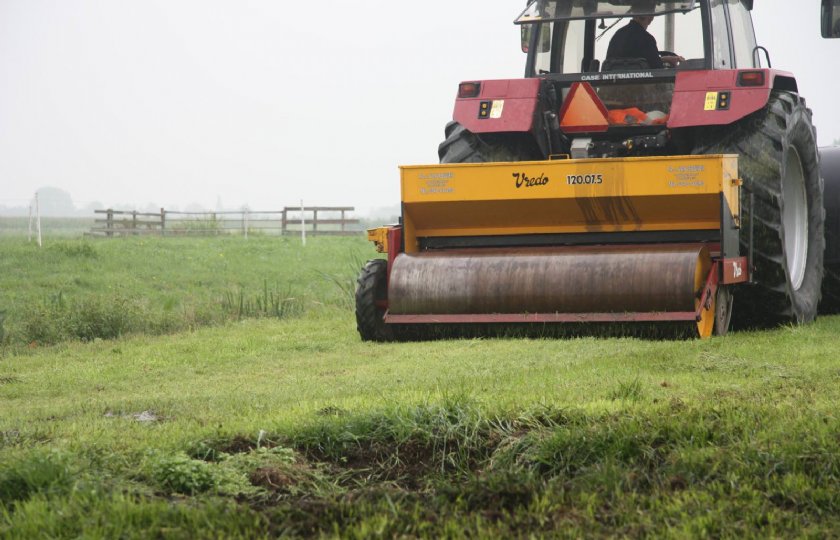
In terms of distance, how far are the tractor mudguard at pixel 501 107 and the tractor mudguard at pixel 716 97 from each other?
113 centimetres

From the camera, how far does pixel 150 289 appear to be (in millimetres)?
19047

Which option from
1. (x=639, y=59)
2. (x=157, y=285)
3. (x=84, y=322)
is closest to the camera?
(x=639, y=59)

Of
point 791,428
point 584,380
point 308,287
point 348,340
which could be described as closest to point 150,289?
point 308,287

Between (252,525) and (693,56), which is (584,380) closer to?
(252,525)

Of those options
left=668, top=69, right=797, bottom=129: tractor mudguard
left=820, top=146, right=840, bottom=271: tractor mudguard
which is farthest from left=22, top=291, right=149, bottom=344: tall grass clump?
left=820, top=146, right=840, bottom=271: tractor mudguard

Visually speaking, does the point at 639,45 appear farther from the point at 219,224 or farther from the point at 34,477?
the point at 219,224

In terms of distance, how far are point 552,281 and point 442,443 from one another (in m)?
3.99

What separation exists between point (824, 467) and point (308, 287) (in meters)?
15.2

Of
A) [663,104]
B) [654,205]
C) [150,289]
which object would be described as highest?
[663,104]

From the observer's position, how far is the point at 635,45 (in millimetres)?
9719

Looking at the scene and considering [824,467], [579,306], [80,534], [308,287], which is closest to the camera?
[80,534]

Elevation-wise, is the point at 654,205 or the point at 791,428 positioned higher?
the point at 654,205

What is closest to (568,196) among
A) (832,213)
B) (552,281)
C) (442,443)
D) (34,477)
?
(552,281)

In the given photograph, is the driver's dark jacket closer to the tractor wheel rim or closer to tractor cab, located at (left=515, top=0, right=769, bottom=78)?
tractor cab, located at (left=515, top=0, right=769, bottom=78)
